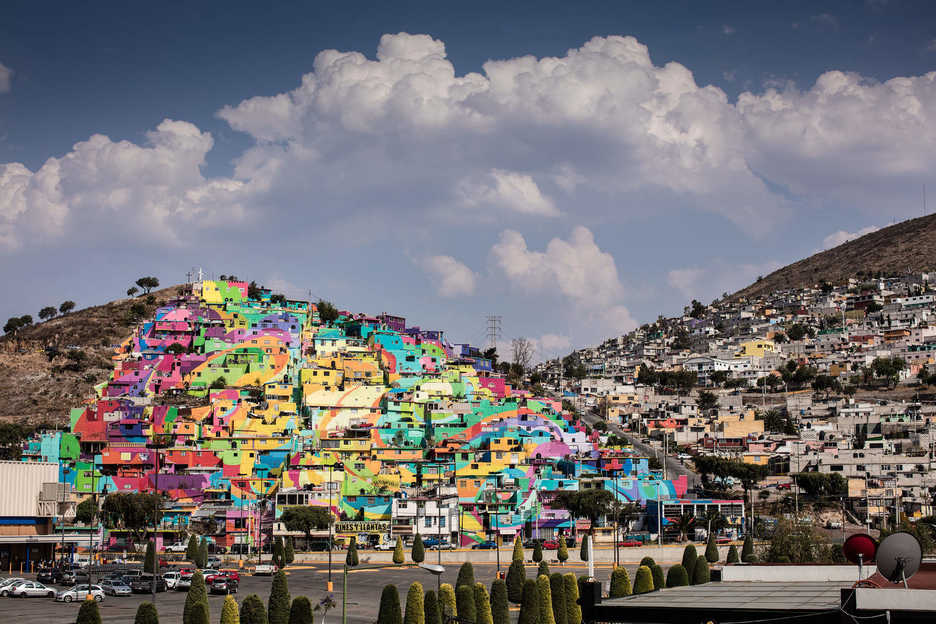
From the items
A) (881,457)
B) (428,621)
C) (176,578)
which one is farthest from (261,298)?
(428,621)

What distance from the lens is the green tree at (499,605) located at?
162ft

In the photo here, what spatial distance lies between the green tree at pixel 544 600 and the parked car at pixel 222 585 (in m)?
19.6

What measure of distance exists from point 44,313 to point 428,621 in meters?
170

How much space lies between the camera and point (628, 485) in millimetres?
112000

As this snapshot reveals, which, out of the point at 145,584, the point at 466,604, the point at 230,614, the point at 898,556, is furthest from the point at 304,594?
the point at 898,556

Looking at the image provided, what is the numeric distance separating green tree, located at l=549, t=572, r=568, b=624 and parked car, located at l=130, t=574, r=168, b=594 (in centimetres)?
2486

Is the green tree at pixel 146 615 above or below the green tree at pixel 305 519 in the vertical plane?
below

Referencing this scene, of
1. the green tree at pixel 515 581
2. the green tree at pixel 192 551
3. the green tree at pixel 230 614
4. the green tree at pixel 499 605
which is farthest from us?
the green tree at pixel 192 551

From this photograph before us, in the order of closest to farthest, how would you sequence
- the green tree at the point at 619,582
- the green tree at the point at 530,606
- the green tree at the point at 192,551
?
the green tree at the point at 530,606 < the green tree at the point at 619,582 < the green tree at the point at 192,551

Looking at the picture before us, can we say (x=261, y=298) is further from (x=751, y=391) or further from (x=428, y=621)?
(x=428, y=621)

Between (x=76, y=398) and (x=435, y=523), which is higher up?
(x=76, y=398)

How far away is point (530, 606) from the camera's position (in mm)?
49750

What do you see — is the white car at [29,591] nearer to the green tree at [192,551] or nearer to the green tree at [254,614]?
the green tree at [192,551]

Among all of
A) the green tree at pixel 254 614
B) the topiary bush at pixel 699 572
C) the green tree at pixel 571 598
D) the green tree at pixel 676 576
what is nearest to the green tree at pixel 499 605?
the green tree at pixel 571 598
